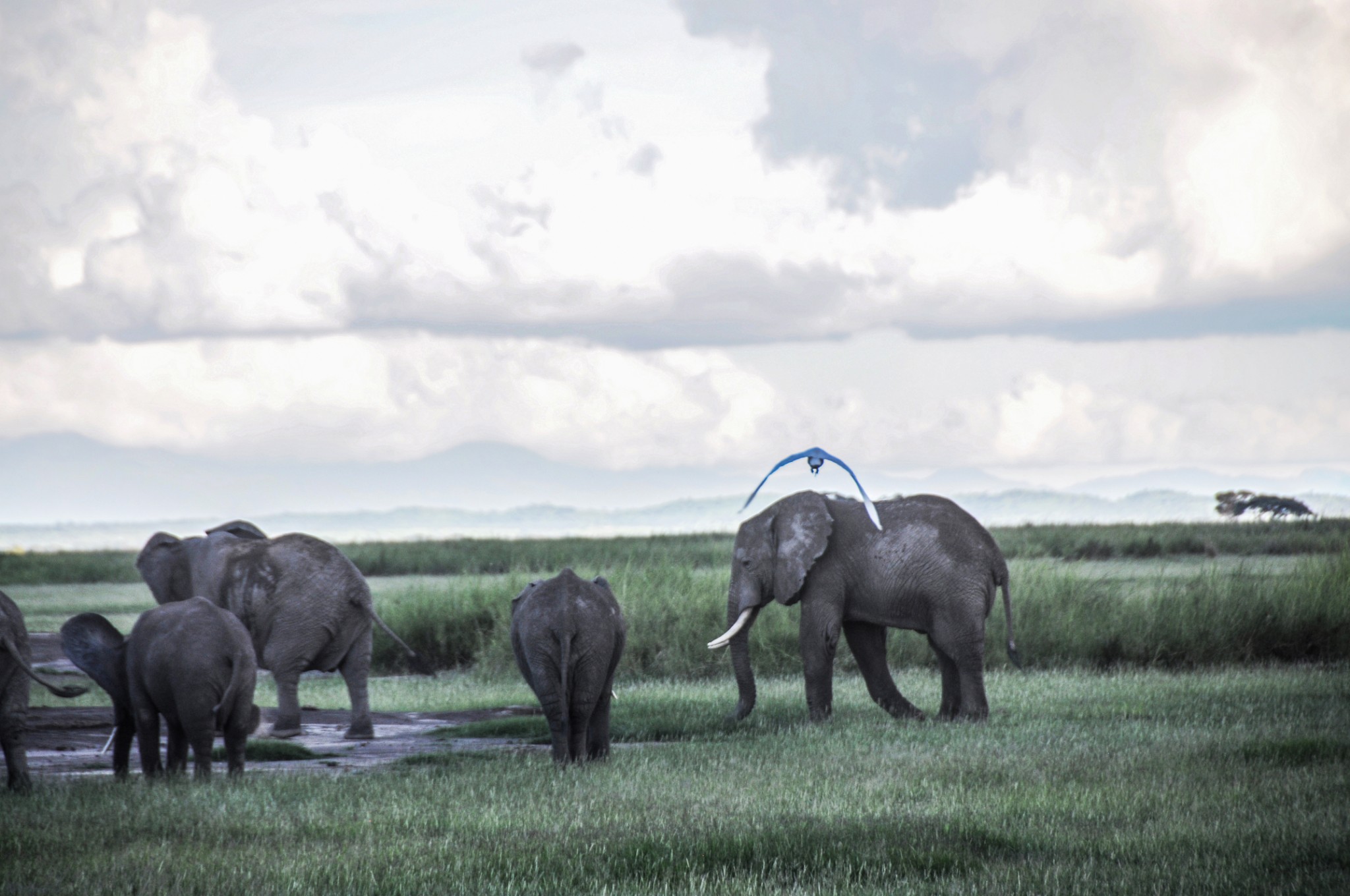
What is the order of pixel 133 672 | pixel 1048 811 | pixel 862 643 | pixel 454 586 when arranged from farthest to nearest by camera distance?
pixel 454 586 < pixel 862 643 < pixel 133 672 < pixel 1048 811

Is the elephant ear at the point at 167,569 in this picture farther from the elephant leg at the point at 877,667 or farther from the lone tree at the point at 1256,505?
the lone tree at the point at 1256,505

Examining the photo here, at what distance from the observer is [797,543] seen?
45.8 feet

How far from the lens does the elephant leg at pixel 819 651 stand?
44.9 feet

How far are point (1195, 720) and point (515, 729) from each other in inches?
249

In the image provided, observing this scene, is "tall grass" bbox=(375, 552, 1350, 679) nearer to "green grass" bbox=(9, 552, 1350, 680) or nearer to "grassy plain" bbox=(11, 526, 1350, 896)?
"green grass" bbox=(9, 552, 1350, 680)

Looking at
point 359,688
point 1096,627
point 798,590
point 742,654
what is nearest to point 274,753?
point 359,688

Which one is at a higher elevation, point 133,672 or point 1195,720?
point 133,672

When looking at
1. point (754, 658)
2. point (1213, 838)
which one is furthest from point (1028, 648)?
point (1213, 838)

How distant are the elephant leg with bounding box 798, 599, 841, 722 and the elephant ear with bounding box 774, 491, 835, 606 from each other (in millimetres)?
290

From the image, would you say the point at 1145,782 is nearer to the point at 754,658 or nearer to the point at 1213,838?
the point at 1213,838

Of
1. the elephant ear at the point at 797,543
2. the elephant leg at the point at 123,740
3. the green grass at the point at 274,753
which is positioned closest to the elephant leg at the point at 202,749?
the elephant leg at the point at 123,740

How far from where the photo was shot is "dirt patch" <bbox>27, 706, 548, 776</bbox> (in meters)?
11.6

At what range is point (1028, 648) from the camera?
2000 cm

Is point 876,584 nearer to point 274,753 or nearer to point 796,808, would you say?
point 796,808
